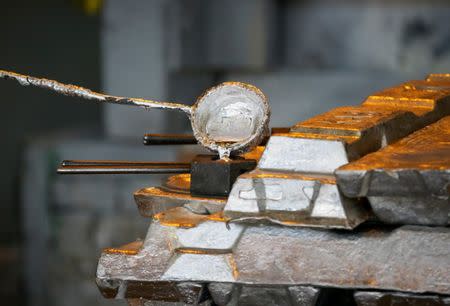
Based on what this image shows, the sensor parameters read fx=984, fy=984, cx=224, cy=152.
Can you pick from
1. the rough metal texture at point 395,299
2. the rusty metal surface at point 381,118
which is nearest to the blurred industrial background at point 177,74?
the rusty metal surface at point 381,118

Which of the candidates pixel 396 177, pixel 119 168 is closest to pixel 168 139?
pixel 119 168

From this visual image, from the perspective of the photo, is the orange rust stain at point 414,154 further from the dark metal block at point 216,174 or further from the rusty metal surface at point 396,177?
the dark metal block at point 216,174

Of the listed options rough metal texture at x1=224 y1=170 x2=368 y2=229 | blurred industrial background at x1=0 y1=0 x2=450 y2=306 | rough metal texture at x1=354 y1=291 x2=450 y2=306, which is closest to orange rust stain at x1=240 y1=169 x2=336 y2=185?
rough metal texture at x1=224 y1=170 x2=368 y2=229

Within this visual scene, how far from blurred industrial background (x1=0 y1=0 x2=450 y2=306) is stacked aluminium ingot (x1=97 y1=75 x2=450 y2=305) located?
81.3 inches

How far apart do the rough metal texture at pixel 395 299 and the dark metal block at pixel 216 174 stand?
20cm

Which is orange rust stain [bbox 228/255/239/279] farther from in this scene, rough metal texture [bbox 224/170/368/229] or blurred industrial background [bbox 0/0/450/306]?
blurred industrial background [bbox 0/0/450/306]

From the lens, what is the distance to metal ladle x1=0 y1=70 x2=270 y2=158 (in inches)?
45.6

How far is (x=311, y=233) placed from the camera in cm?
106

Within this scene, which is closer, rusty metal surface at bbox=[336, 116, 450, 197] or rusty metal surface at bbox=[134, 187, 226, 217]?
rusty metal surface at bbox=[336, 116, 450, 197]

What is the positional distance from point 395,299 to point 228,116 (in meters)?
0.30

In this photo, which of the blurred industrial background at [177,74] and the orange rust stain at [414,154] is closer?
the orange rust stain at [414,154]

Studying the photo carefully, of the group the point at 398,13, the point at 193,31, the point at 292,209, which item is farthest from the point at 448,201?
the point at 398,13

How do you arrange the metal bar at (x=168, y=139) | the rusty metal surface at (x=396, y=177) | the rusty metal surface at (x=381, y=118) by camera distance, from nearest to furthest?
1. the rusty metal surface at (x=396, y=177)
2. the rusty metal surface at (x=381, y=118)
3. the metal bar at (x=168, y=139)

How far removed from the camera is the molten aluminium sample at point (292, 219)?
3.34 feet
